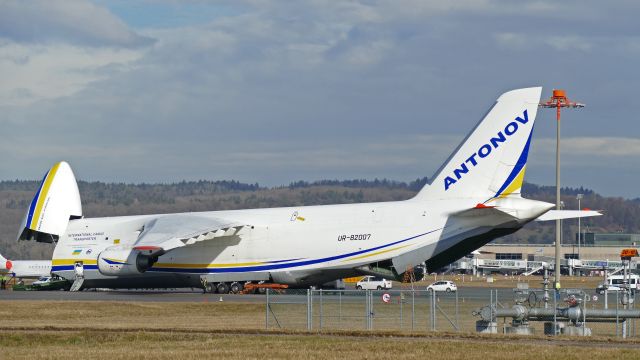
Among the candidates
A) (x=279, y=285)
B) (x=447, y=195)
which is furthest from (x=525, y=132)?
(x=279, y=285)

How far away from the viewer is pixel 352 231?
2040 inches

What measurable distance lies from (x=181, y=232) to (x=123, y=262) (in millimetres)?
3691

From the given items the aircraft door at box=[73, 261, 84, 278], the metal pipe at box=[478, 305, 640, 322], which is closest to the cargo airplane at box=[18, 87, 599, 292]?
the aircraft door at box=[73, 261, 84, 278]

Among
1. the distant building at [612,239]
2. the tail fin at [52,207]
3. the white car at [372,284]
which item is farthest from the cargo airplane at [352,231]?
the distant building at [612,239]

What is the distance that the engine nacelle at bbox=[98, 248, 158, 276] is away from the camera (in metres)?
54.9

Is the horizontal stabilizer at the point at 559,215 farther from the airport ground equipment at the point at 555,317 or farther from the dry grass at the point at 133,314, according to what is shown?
the airport ground equipment at the point at 555,317

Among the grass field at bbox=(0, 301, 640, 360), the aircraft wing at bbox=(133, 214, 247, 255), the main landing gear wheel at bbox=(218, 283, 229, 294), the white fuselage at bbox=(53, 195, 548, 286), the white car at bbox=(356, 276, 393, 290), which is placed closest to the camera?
the grass field at bbox=(0, 301, 640, 360)

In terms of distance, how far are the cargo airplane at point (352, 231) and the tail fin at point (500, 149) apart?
5 centimetres

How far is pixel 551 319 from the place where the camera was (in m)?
33.7

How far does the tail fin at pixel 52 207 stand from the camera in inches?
2424

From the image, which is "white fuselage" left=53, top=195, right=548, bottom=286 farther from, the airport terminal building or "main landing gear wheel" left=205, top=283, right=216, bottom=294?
the airport terminal building

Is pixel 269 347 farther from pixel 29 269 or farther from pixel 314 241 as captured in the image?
pixel 29 269

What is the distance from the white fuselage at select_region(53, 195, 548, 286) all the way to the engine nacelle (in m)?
1.60

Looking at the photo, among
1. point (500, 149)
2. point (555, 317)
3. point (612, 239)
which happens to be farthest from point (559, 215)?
point (612, 239)
